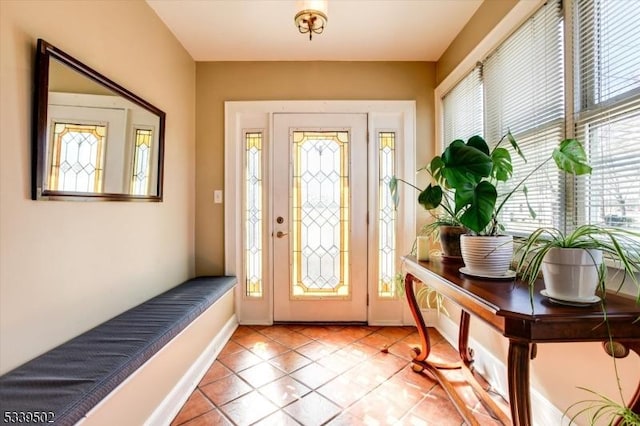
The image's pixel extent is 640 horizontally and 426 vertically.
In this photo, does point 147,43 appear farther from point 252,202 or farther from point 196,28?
point 252,202

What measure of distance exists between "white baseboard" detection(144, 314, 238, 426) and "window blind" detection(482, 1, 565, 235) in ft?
7.19

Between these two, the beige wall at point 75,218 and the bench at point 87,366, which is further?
the beige wall at point 75,218

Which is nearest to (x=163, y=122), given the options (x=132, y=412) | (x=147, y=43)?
(x=147, y=43)

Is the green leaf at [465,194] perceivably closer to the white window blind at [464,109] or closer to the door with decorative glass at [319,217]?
the white window blind at [464,109]

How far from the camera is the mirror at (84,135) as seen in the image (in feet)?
4.13

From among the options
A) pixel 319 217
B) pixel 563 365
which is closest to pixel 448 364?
pixel 563 365

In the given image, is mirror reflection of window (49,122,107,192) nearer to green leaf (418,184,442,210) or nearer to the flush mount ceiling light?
the flush mount ceiling light

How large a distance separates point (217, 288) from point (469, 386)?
1905 mm

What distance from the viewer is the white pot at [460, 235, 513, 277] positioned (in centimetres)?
134

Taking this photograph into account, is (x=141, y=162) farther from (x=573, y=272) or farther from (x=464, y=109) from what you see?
(x=464, y=109)

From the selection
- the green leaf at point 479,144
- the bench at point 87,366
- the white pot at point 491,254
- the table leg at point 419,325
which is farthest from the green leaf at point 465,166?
the bench at point 87,366

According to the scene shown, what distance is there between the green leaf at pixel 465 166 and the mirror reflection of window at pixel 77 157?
1747 millimetres

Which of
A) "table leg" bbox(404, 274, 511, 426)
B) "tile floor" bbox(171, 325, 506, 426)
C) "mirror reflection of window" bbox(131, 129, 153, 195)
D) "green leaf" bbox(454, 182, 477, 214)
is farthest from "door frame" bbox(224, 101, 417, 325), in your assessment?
"green leaf" bbox(454, 182, 477, 214)

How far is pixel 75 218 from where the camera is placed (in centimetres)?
145
